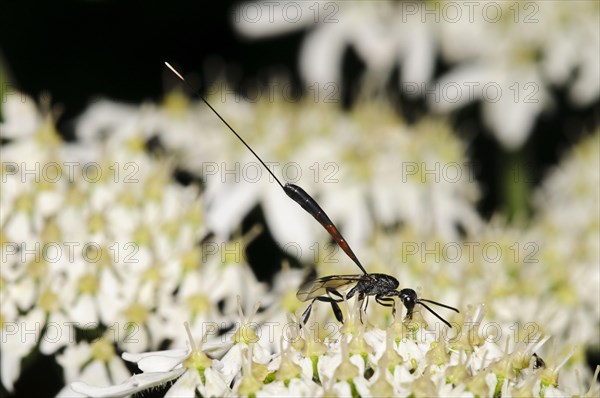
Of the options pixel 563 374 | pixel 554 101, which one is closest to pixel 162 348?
pixel 563 374

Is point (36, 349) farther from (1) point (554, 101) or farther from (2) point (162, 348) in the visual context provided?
(1) point (554, 101)

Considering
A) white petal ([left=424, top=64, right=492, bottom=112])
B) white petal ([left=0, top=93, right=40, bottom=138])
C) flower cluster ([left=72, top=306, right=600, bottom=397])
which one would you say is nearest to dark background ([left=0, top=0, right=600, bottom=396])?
white petal ([left=424, top=64, right=492, bottom=112])

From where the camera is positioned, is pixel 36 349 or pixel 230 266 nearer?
pixel 36 349

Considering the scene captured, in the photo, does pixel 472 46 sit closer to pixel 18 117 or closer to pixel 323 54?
pixel 323 54

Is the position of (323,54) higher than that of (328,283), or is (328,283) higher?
(323,54)

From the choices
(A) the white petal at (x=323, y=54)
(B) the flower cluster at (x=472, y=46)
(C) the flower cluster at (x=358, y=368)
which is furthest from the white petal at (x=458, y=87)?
(C) the flower cluster at (x=358, y=368)

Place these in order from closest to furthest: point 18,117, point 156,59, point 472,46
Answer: point 18,117
point 472,46
point 156,59

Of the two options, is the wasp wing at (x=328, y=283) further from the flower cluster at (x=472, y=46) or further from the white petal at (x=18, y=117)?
the flower cluster at (x=472, y=46)

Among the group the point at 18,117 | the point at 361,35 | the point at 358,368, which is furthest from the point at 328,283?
the point at 361,35

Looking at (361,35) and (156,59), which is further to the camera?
(156,59)
